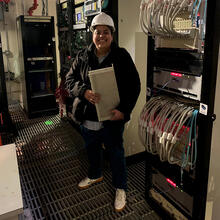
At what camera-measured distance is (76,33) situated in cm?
356

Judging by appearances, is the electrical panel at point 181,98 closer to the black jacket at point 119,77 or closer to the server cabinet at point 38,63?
the black jacket at point 119,77

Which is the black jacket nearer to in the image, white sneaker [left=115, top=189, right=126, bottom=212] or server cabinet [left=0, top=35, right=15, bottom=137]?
white sneaker [left=115, top=189, right=126, bottom=212]

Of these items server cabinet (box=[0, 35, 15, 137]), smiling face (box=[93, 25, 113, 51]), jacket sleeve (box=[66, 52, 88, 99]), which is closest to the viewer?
smiling face (box=[93, 25, 113, 51])

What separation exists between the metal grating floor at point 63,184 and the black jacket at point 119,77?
827 mm

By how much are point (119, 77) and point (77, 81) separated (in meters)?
0.43

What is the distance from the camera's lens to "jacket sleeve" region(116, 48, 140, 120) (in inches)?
82.3

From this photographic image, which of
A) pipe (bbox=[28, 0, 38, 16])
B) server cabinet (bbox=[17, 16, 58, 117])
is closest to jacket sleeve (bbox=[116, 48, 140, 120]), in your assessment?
server cabinet (bbox=[17, 16, 58, 117])

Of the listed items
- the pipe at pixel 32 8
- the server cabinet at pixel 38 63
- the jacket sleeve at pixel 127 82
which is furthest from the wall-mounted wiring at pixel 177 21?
the pipe at pixel 32 8

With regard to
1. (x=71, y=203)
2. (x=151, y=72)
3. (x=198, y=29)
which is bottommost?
(x=71, y=203)

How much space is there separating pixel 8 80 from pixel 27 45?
1.17 metres

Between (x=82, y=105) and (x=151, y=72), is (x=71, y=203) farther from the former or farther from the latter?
(x=151, y=72)

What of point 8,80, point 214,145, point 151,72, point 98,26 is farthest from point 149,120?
point 8,80

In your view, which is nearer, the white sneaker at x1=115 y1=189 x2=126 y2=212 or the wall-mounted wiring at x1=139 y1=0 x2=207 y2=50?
the wall-mounted wiring at x1=139 y1=0 x2=207 y2=50

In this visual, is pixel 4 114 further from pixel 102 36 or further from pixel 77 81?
pixel 102 36
